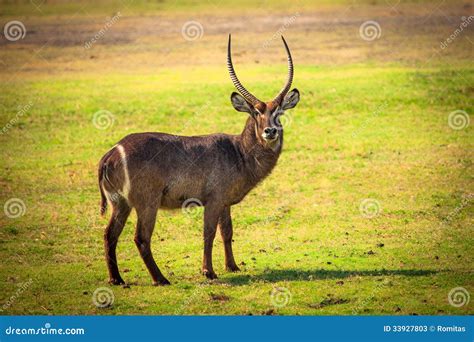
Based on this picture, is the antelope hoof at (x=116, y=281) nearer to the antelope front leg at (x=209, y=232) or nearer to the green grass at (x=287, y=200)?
the green grass at (x=287, y=200)

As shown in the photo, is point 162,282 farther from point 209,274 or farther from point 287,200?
point 287,200

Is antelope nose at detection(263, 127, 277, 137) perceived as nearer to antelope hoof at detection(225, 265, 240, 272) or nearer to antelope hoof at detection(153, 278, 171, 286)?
antelope hoof at detection(225, 265, 240, 272)

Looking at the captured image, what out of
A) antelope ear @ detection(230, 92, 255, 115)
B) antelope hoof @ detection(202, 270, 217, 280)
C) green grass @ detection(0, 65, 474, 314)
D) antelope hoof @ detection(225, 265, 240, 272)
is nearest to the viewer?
green grass @ detection(0, 65, 474, 314)

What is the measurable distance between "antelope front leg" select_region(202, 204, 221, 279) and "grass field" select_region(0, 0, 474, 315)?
18 centimetres

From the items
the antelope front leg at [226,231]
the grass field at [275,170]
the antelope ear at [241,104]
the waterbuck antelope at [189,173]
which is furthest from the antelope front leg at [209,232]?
the antelope ear at [241,104]

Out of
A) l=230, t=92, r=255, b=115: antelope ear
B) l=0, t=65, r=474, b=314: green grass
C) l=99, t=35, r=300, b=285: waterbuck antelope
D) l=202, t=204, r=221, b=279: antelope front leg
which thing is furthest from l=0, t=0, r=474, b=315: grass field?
l=230, t=92, r=255, b=115: antelope ear

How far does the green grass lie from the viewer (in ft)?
36.6

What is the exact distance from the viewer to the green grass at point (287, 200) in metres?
11.2

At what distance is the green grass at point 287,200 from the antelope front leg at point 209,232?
0.28 meters

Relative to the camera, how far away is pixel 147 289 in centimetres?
1120

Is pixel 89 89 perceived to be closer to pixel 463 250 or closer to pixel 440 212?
pixel 440 212

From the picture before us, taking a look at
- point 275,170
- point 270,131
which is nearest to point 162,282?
point 270,131

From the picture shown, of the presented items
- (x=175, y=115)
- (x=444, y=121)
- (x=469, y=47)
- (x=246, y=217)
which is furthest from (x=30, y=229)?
(x=469, y=47)

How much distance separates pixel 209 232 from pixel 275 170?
21.6 feet
